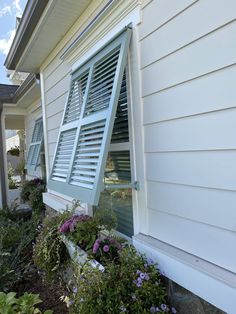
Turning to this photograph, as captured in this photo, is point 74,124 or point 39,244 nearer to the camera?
point 74,124

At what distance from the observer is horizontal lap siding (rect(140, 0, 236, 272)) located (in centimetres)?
162

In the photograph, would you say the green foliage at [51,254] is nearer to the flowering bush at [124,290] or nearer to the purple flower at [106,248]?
the purple flower at [106,248]

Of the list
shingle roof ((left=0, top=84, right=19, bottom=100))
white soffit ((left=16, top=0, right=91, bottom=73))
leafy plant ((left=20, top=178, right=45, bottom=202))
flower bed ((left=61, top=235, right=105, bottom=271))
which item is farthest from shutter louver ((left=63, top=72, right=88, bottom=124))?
shingle roof ((left=0, top=84, right=19, bottom=100))

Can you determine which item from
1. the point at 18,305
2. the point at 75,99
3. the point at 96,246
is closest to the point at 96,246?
the point at 96,246

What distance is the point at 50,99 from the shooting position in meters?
4.81

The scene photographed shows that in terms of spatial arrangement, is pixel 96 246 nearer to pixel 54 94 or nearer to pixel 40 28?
pixel 40 28

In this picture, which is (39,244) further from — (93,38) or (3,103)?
(3,103)

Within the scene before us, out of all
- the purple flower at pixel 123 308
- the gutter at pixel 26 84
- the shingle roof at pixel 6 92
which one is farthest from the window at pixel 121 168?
the shingle roof at pixel 6 92

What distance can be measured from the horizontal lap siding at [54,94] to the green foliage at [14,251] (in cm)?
124

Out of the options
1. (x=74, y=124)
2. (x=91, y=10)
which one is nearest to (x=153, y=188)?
(x=74, y=124)

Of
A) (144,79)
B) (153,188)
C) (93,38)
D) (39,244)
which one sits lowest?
(39,244)

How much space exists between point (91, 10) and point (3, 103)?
17.0 feet

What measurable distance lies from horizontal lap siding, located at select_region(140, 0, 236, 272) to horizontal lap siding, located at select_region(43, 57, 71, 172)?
2044mm

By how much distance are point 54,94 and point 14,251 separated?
234 centimetres
